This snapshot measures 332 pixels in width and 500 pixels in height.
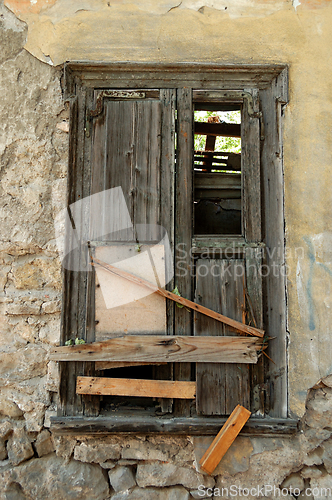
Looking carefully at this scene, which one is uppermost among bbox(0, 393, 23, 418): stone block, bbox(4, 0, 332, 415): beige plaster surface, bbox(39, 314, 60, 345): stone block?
bbox(4, 0, 332, 415): beige plaster surface

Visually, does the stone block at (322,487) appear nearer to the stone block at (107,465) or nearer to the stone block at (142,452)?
the stone block at (142,452)

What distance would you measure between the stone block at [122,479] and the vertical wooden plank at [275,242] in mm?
1177

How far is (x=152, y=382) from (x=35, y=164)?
1989 mm

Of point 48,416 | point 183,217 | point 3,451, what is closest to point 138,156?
point 183,217

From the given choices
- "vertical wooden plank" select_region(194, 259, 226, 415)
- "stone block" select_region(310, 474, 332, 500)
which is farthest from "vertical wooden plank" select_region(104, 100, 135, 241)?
"stone block" select_region(310, 474, 332, 500)

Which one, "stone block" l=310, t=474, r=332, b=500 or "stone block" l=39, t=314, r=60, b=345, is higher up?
"stone block" l=39, t=314, r=60, b=345

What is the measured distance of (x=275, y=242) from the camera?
113 inches

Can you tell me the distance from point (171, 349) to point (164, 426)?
56 centimetres

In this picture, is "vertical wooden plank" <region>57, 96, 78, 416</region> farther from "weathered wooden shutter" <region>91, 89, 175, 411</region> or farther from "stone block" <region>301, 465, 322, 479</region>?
A: "stone block" <region>301, 465, 322, 479</region>

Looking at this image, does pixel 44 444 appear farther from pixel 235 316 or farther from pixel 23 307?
pixel 235 316

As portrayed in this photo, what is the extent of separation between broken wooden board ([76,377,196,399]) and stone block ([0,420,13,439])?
0.65 metres

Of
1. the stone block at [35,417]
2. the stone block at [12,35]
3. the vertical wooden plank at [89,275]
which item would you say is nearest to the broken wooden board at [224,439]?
the vertical wooden plank at [89,275]

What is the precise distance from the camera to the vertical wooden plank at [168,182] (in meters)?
2.80

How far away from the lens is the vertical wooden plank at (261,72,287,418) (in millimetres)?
2771
